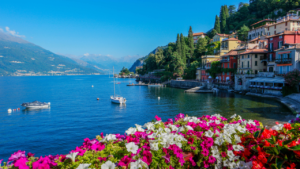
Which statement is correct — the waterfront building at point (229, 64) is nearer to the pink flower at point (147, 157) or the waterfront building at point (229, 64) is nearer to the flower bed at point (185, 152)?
the flower bed at point (185, 152)

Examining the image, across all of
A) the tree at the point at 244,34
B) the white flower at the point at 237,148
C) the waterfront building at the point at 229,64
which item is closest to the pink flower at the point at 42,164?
the white flower at the point at 237,148

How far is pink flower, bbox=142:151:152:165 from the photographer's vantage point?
4.08 m

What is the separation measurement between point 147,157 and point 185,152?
50.6 inches

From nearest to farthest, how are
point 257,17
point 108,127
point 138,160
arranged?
point 138,160 → point 108,127 → point 257,17

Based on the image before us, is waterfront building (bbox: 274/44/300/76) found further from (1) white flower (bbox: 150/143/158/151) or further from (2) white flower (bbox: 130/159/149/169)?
(2) white flower (bbox: 130/159/149/169)

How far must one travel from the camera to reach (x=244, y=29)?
8288 centimetres

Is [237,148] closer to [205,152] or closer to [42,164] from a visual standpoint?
[205,152]

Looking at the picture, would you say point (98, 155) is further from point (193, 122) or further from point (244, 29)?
point (244, 29)

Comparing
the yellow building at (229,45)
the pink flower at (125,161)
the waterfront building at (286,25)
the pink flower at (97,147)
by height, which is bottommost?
the pink flower at (125,161)

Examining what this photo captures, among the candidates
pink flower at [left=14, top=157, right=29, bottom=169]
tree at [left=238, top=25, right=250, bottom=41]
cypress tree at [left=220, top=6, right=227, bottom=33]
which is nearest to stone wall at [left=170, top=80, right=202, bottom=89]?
tree at [left=238, top=25, right=250, bottom=41]

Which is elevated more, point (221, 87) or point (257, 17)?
point (257, 17)

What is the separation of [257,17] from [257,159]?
360 feet

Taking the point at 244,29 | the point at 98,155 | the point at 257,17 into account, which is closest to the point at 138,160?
the point at 98,155

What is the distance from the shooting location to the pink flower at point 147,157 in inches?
161
